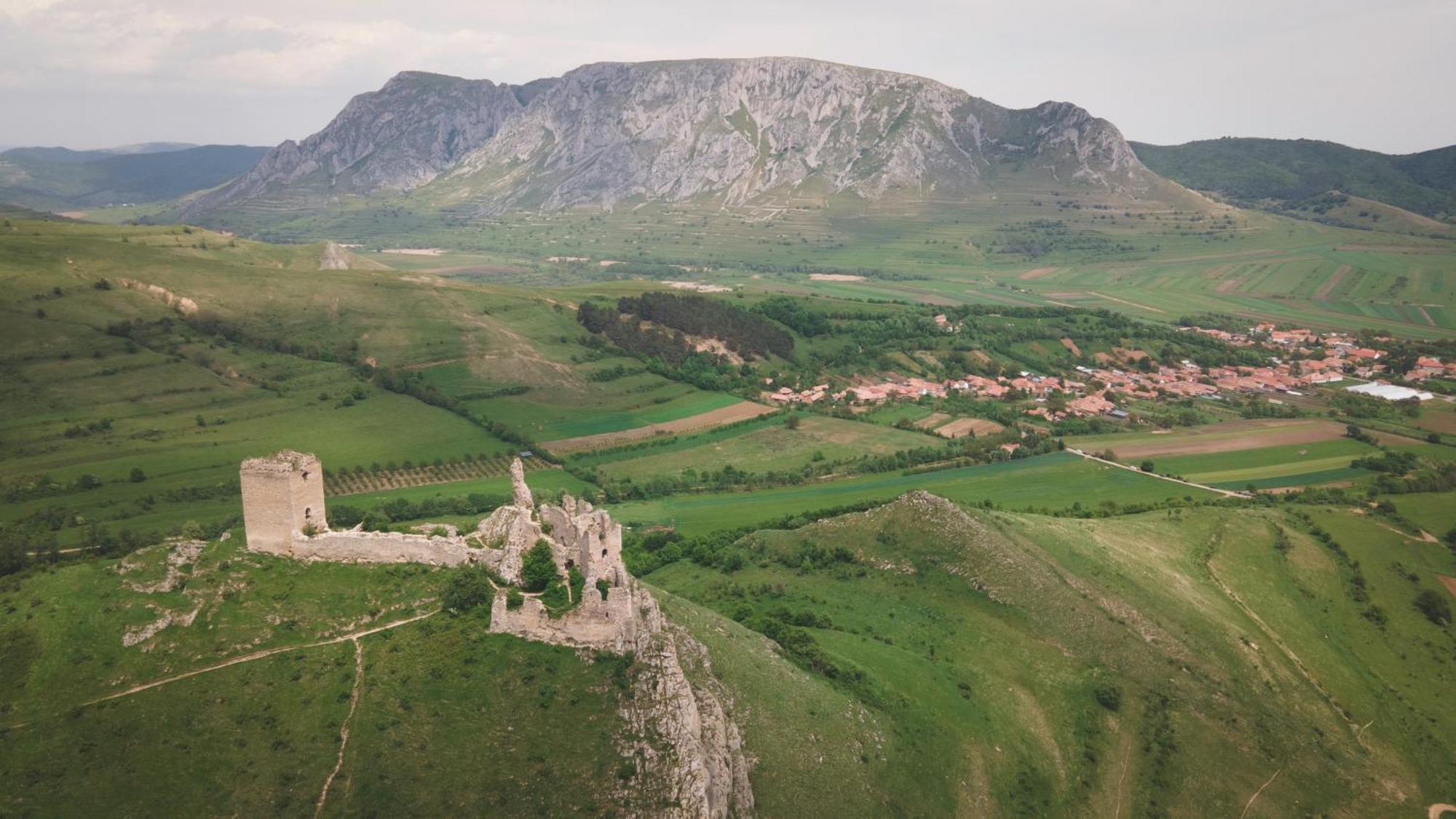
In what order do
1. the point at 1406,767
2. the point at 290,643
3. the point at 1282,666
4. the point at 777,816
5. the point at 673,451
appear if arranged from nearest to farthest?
the point at 290,643
the point at 777,816
the point at 1406,767
the point at 1282,666
the point at 673,451

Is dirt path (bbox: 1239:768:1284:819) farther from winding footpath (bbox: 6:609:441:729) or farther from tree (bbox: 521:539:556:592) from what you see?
winding footpath (bbox: 6:609:441:729)

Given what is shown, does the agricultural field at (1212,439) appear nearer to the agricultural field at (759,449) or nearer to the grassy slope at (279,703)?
the agricultural field at (759,449)

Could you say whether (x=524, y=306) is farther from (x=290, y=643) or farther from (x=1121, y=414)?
(x=290, y=643)

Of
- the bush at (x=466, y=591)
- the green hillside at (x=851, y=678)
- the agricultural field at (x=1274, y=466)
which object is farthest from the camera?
the agricultural field at (x=1274, y=466)

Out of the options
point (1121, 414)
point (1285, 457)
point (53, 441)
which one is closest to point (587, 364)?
point (53, 441)

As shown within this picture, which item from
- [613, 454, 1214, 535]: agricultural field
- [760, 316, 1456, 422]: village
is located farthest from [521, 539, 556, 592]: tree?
[760, 316, 1456, 422]: village

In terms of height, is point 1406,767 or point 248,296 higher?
point 248,296

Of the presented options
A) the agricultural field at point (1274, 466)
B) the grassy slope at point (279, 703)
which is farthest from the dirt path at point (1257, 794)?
the agricultural field at point (1274, 466)
